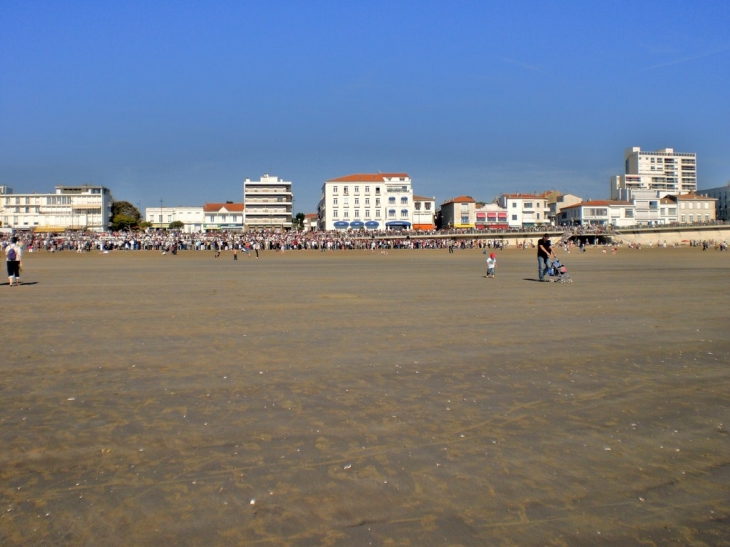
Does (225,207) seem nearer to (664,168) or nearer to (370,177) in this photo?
(370,177)

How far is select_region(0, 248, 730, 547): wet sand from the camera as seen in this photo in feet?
12.0

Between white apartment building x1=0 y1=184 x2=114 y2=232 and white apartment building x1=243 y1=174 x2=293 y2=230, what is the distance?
28139mm

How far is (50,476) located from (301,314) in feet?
27.8

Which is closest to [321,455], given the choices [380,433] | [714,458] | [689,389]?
[380,433]

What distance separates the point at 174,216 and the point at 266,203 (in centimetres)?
2675

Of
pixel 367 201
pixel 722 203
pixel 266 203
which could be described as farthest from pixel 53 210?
pixel 722 203

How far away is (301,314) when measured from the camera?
12.7 meters

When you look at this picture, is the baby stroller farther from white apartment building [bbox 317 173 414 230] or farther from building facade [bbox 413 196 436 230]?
building facade [bbox 413 196 436 230]

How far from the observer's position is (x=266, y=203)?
418 ft

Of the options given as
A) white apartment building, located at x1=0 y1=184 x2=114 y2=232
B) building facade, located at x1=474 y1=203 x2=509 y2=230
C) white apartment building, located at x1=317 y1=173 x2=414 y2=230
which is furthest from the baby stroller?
white apartment building, located at x1=0 y1=184 x2=114 y2=232

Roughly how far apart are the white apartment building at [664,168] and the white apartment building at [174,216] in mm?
111124

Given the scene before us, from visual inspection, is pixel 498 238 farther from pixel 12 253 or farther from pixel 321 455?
pixel 321 455

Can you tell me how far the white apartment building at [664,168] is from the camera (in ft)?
547

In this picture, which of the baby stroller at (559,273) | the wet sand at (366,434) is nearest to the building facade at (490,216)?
the baby stroller at (559,273)
